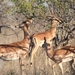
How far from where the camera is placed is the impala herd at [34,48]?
6594 millimetres

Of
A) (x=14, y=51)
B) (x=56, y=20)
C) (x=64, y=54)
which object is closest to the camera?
(x=56, y=20)

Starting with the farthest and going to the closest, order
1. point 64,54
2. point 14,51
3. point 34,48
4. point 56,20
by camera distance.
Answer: point 34,48 → point 14,51 → point 64,54 → point 56,20

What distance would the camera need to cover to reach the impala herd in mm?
6594

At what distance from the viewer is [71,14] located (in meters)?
5.82

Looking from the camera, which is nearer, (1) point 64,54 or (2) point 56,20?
(2) point 56,20

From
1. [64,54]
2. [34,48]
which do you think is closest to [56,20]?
[64,54]

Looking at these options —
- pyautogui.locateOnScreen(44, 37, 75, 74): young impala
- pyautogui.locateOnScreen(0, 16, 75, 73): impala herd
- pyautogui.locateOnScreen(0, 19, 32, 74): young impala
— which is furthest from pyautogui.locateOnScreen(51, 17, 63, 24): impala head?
pyautogui.locateOnScreen(0, 19, 32, 74): young impala

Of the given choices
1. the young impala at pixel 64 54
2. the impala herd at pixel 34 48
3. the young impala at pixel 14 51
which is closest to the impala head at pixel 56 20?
the impala herd at pixel 34 48

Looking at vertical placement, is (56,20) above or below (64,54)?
above

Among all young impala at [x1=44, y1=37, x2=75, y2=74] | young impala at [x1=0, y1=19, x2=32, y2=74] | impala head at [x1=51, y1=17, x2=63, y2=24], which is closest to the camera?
impala head at [x1=51, y1=17, x2=63, y2=24]

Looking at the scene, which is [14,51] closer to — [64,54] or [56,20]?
[64,54]

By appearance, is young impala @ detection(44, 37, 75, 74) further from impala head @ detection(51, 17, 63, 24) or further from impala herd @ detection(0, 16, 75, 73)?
impala head @ detection(51, 17, 63, 24)

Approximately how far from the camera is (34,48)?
7535mm

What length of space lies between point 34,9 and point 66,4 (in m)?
0.65
